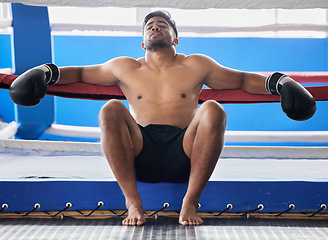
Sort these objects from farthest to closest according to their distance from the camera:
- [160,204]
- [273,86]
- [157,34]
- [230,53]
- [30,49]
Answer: [230,53]
[30,49]
[157,34]
[273,86]
[160,204]

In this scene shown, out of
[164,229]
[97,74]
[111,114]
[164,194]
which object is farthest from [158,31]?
[164,229]

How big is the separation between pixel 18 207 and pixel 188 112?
0.64 meters

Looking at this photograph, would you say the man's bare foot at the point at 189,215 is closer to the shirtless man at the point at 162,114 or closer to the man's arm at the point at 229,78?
the shirtless man at the point at 162,114

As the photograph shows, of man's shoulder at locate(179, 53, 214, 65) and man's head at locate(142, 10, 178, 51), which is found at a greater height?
man's head at locate(142, 10, 178, 51)

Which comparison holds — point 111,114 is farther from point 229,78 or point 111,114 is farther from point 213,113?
point 229,78

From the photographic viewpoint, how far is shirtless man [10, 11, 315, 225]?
3.94ft

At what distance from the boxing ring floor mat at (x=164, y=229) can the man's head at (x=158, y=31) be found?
0.64 m

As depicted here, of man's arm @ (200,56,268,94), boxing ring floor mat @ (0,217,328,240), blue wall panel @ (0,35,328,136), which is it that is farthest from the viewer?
blue wall panel @ (0,35,328,136)

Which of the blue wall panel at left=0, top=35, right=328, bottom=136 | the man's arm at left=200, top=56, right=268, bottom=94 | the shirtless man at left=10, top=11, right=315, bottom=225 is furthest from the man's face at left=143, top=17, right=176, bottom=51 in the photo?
the blue wall panel at left=0, top=35, right=328, bottom=136

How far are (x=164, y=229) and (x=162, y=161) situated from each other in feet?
0.81

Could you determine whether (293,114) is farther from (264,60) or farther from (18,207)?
(264,60)

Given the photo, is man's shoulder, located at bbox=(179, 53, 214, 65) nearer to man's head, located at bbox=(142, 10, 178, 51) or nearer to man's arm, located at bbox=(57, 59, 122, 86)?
man's head, located at bbox=(142, 10, 178, 51)

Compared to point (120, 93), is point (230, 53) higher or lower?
higher

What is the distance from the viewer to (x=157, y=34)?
4.94ft
